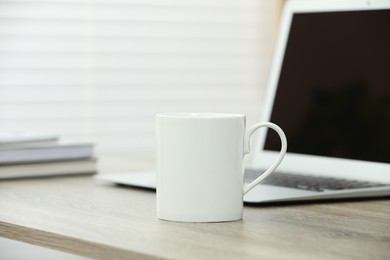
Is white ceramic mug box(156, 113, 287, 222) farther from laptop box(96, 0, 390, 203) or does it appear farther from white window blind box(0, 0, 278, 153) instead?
white window blind box(0, 0, 278, 153)

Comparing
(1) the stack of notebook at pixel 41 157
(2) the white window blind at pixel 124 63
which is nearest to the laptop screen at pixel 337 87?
(1) the stack of notebook at pixel 41 157

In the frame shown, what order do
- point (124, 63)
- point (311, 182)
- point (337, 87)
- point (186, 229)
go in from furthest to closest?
point (124, 63) → point (337, 87) → point (311, 182) → point (186, 229)

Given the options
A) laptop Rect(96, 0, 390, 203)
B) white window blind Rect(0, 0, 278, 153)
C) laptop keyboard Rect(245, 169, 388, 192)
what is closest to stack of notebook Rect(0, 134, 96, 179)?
laptop Rect(96, 0, 390, 203)

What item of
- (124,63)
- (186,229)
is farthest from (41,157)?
(124,63)

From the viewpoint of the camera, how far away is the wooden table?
771 mm

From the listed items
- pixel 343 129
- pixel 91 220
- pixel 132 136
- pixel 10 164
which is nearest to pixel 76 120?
pixel 132 136

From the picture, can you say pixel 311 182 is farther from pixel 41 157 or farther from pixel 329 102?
pixel 41 157

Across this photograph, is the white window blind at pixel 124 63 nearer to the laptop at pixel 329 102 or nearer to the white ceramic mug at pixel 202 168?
the laptop at pixel 329 102

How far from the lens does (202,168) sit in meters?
0.93

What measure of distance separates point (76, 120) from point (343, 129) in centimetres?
132

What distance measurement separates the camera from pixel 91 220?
958 mm

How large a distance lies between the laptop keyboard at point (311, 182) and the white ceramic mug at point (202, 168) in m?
0.22

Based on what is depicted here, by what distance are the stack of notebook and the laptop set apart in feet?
0.44

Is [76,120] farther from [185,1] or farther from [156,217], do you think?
[156,217]
